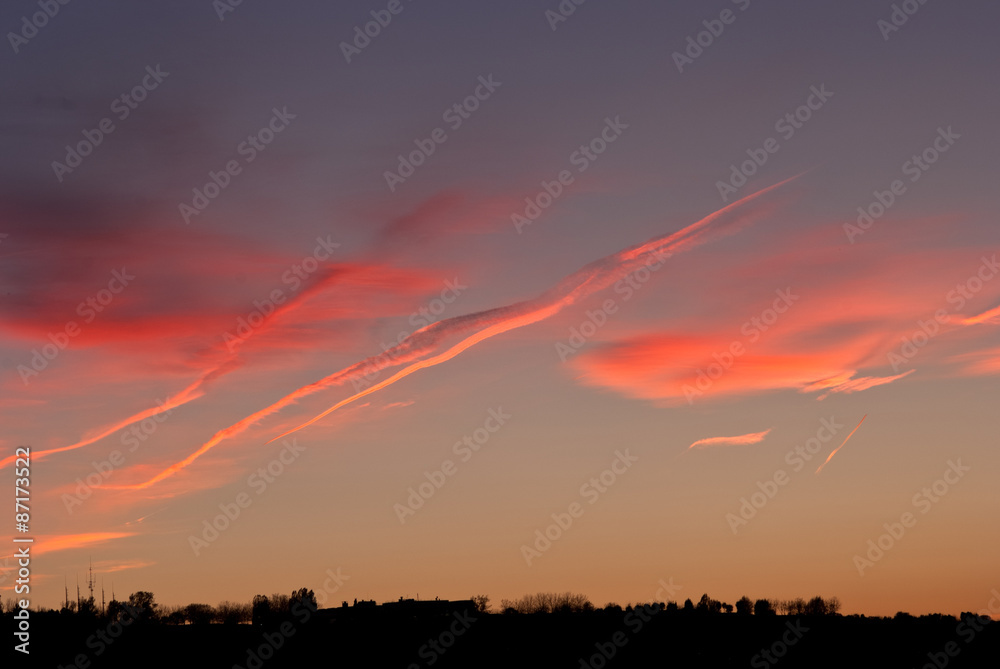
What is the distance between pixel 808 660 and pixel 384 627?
67.6m

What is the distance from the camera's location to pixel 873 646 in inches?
6708

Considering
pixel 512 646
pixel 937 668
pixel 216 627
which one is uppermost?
pixel 216 627

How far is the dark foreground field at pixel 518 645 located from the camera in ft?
530

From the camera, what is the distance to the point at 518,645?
176 metres

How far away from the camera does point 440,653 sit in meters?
171

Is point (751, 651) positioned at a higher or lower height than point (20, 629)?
lower

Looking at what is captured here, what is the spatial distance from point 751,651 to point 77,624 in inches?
4300

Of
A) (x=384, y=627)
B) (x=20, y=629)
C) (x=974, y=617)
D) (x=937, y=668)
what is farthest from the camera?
(x=974, y=617)

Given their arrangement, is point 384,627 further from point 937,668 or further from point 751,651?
point 937,668

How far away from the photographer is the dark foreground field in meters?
162

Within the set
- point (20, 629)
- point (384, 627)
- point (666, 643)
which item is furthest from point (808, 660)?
point (20, 629)

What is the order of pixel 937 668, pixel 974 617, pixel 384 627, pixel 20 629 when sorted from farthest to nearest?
1. pixel 974 617
2. pixel 384 627
3. pixel 20 629
4. pixel 937 668

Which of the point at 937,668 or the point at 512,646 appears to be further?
the point at 512,646

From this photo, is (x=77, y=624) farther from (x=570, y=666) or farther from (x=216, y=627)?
(x=570, y=666)
